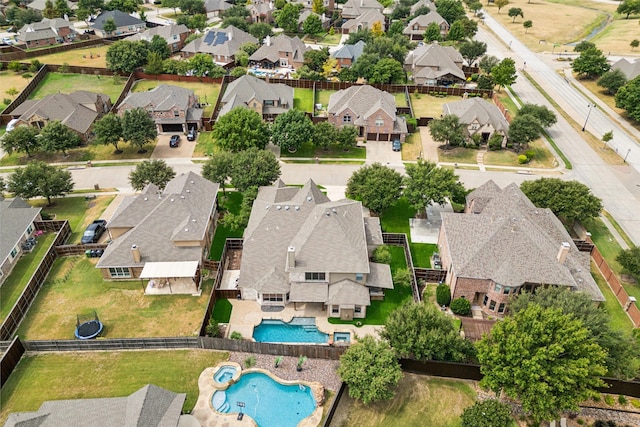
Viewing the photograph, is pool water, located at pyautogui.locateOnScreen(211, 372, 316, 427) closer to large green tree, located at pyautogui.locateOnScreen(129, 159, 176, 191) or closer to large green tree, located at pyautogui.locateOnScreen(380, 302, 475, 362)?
large green tree, located at pyautogui.locateOnScreen(380, 302, 475, 362)

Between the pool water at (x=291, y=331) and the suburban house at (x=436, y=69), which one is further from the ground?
the suburban house at (x=436, y=69)

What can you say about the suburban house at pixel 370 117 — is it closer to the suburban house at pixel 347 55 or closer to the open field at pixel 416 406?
the suburban house at pixel 347 55

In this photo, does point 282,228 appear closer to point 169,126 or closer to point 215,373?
point 215,373

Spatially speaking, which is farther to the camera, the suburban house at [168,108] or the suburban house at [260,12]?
the suburban house at [260,12]

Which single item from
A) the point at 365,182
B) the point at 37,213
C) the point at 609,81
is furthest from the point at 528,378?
the point at 609,81

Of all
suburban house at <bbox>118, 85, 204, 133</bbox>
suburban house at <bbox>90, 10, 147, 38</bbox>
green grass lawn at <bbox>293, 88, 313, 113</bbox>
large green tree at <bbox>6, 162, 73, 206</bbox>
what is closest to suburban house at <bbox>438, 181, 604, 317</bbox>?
green grass lawn at <bbox>293, 88, 313, 113</bbox>

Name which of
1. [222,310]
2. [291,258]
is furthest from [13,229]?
[291,258]

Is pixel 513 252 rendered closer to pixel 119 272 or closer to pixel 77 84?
pixel 119 272

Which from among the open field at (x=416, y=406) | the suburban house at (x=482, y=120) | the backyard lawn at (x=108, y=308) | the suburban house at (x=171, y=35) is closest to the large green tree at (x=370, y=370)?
the open field at (x=416, y=406)
